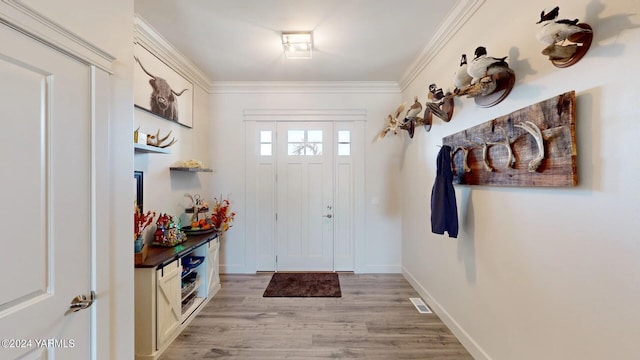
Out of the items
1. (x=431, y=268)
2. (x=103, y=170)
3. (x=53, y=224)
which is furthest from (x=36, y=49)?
(x=431, y=268)

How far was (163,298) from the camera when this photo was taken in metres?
2.10

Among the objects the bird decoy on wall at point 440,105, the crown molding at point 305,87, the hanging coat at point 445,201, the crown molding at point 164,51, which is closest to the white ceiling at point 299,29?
the crown molding at point 164,51

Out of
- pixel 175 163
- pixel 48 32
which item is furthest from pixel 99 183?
pixel 175 163

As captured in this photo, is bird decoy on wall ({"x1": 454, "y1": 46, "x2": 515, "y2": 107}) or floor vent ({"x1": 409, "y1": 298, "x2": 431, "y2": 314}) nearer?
bird decoy on wall ({"x1": 454, "y1": 46, "x2": 515, "y2": 107})

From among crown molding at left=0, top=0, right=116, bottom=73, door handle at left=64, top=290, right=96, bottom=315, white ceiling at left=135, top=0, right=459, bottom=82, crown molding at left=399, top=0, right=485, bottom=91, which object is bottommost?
door handle at left=64, top=290, right=96, bottom=315

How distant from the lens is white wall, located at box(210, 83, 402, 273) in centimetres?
381

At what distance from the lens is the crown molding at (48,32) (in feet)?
2.97

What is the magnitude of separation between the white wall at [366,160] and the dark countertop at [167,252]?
1.08 metres

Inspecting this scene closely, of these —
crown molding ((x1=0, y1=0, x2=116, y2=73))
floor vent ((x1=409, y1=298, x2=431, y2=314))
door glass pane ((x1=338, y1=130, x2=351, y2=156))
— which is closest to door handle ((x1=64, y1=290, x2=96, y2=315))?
crown molding ((x1=0, y1=0, x2=116, y2=73))

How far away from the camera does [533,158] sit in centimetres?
136

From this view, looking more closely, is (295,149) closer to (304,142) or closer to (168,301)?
(304,142)

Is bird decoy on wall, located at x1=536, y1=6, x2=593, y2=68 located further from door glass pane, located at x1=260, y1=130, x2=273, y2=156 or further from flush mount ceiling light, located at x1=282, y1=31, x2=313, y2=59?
door glass pane, located at x1=260, y1=130, x2=273, y2=156

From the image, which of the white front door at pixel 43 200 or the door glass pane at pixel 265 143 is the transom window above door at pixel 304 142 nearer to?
the door glass pane at pixel 265 143

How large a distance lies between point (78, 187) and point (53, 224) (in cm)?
19
